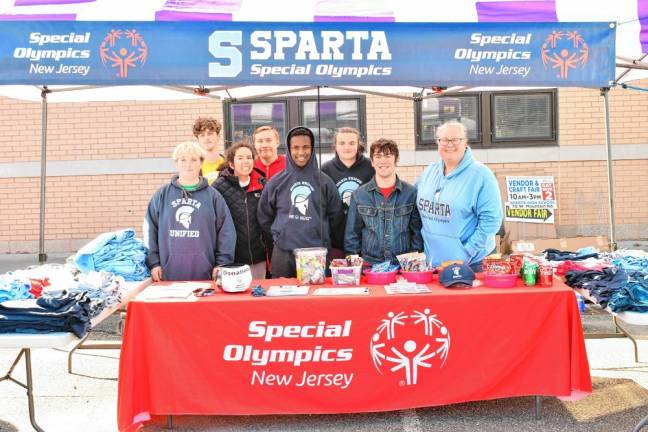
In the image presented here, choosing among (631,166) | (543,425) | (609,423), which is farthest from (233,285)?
(631,166)

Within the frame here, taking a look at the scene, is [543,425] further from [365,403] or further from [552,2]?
[552,2]

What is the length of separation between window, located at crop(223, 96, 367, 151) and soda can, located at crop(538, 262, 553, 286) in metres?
6.05

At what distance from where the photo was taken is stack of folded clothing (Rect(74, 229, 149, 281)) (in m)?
4.57

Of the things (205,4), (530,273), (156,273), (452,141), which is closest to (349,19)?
(205,4)

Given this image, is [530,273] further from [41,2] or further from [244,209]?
[41,2]

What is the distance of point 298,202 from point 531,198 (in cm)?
575

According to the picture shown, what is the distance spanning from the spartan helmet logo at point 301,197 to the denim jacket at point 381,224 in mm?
328

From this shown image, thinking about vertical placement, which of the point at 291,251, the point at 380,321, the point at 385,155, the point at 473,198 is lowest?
the point at 380,321

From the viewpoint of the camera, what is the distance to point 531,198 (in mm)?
9359

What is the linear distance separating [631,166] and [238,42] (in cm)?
778

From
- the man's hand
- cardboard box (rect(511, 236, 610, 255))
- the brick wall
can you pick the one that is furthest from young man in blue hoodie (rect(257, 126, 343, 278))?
the brick wall

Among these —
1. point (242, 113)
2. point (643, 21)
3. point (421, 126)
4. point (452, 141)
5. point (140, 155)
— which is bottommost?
point (452, 141)

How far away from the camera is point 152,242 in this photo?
4574 millimetres

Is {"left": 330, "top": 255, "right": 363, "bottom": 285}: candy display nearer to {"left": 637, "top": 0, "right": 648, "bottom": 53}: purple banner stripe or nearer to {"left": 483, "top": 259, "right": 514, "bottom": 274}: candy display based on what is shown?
{"left": 483, "top": 259, "right": 514, "bottom": 274}: candy display
